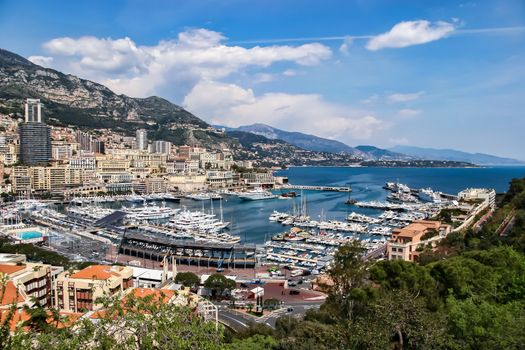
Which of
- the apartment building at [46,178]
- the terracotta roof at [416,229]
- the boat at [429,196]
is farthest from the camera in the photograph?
the boat at [429,196]

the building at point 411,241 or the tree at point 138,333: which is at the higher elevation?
the tree at point 138,333

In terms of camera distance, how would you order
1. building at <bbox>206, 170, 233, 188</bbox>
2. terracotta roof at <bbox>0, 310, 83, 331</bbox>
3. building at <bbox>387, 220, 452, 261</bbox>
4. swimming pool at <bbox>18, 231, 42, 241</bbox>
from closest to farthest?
terracotta roof at <bbox>0, 310, 83, 331</bbox>, building at <bbox>387, 220, 452, 261</bbox>, swimming pool at <bbox>18, 231, 42, 241</bbox>, building at <bbox>206, 170, 233, 188</bbox>

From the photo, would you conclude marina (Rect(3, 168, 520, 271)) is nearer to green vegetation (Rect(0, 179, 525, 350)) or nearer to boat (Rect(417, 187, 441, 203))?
boat (Rect(417, 187, 441, 203))

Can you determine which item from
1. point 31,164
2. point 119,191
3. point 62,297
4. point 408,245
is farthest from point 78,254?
point 31,164

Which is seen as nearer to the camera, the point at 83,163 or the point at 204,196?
the point at 204,196

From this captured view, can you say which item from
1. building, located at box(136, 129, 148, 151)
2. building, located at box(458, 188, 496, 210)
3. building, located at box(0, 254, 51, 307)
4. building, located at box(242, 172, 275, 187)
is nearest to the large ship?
building, located at box(242, 172, 275, 187)

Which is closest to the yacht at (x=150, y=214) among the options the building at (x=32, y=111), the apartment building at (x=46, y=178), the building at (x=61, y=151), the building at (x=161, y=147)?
the apartment building at (x=46, y=178)

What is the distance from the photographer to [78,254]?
19.0 meters

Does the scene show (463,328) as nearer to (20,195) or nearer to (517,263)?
(517,263)

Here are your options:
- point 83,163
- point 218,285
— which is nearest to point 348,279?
point 218,285

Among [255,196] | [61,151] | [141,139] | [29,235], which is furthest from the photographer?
[141,139]

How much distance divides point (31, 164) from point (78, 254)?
35381mm

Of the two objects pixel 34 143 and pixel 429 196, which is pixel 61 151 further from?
pixel 429 196

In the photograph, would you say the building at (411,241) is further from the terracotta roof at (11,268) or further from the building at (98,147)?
the building at (98,147)
